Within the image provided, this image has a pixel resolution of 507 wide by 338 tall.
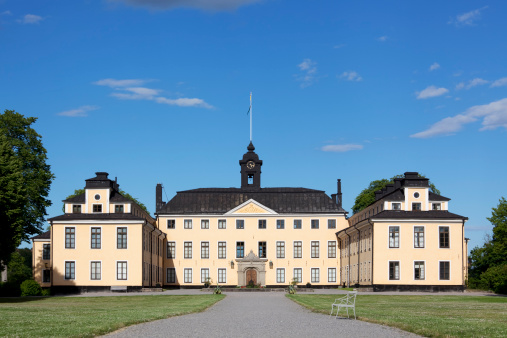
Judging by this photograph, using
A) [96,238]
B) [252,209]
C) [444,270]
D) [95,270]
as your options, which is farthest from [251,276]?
[444,270]

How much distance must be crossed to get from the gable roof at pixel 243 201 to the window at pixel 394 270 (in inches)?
638

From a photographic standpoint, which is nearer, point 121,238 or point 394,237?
point 394,237

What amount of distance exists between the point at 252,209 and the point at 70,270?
69.3 feet

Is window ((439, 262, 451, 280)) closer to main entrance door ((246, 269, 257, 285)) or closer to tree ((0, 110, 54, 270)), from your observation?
main entrance door ((246, 269, 257, 285))

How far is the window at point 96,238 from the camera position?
58094mm

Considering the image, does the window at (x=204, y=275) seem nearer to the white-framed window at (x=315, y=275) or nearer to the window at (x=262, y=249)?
the window at (x=262, y=249)

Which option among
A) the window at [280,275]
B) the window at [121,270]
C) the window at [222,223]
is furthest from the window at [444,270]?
the window at [121,270]

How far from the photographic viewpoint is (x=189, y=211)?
239 feet

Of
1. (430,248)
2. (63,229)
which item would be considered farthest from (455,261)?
(63,229)

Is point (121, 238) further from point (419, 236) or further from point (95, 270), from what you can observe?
point (419, 236)

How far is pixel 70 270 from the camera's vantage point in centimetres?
5794

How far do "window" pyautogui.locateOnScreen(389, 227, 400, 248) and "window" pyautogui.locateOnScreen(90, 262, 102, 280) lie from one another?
2279cm

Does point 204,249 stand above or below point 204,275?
above

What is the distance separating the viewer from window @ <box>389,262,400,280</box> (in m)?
57.2
